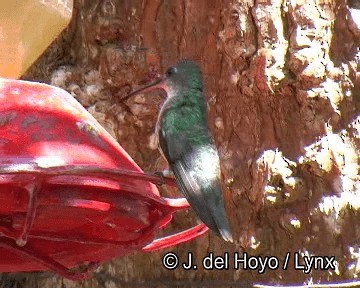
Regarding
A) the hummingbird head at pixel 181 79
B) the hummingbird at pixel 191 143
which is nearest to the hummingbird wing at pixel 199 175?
the hummingbird at pixel 191 143

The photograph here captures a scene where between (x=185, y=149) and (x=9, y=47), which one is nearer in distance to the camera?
(x=9, y=47)

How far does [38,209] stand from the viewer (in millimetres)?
1527

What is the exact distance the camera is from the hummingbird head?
2805 mm

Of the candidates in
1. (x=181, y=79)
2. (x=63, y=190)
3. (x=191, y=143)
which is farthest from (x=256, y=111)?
(x=63, y=190)

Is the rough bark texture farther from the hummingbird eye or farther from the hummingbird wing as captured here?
the hummingbird wing

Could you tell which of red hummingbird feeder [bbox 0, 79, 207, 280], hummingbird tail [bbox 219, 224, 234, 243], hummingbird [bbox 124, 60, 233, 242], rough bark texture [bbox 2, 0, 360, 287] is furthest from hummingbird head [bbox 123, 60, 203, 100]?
red hummingbird feeder [bbox 0, 79, 207, 280]

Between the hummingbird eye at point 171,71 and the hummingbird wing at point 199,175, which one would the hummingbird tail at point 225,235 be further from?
the hummingbird eye at point 171,71

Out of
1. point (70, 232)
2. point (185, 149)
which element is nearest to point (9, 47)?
point (185, 149)

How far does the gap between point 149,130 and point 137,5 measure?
438 mm

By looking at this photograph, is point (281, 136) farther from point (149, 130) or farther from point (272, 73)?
point (149, 130)

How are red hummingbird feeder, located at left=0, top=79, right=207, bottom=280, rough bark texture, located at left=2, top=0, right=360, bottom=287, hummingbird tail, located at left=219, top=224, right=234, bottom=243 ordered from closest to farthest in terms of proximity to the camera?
1. red hummingbird feeder, located at left=0, top=79, right=207, bottom=280
2. hummingbird tail, located at left=219, top=224, right=234, bottom=243
3. rough bark texture, located at left=2, top=0, right=360, bottom=287

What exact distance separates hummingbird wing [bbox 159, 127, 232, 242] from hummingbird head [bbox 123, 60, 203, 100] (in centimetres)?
27

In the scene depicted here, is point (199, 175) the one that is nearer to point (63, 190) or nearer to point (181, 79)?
point (181, 79)

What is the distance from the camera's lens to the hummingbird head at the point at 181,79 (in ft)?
9.20
